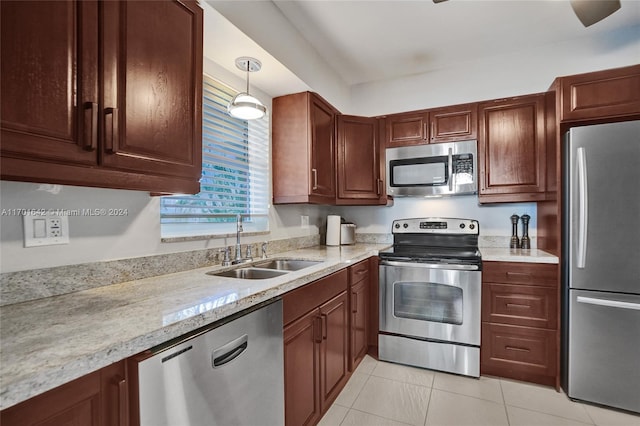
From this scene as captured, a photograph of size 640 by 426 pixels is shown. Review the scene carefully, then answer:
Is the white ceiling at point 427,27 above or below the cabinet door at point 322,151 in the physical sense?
above

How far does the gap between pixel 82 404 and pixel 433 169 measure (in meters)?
2.72

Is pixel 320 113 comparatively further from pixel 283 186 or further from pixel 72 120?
pixel 72 120

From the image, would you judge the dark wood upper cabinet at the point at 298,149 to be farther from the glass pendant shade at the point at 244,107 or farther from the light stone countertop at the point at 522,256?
the light stone countertop at the point at 522,256

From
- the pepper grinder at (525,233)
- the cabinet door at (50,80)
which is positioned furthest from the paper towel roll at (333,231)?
the cabinet door at (50,80)

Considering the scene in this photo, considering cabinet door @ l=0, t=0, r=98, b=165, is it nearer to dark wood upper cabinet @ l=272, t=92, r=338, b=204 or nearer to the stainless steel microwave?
dark wood upper cabinet @ l=272, t=92, r=338, b=204

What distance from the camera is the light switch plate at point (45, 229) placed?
1.11m

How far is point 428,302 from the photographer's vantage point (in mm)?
2441

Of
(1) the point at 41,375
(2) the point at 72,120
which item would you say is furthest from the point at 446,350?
(2) the point at 72,120

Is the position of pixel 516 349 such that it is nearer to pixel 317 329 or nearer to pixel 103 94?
pixel 317 329

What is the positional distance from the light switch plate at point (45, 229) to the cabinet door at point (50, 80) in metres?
0.38

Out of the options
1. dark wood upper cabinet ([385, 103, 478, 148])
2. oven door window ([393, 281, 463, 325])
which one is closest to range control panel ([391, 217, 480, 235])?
oven door window ([393, 281, 463, 325])

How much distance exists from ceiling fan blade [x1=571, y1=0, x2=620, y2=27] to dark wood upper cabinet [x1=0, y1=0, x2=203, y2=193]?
1.90 metres

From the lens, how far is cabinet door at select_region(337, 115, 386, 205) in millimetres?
2875

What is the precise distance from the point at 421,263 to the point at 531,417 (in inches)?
43.8
